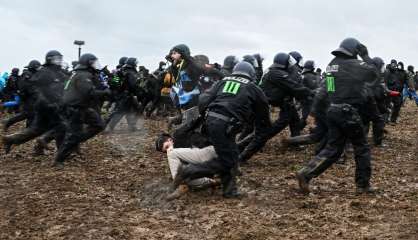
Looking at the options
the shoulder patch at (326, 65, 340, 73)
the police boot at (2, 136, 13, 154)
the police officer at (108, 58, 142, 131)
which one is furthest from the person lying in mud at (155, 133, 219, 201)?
the police officer at (108, 58, 142, 131)

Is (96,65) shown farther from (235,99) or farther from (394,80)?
(394,80)

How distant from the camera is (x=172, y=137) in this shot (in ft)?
28.2

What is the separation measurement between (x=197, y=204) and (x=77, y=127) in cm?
391

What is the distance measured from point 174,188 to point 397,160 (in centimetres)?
543

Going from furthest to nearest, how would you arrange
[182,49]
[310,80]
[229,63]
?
1. [310,80]
2. [229,63]
3. [182,49]

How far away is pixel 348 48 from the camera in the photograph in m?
7.71

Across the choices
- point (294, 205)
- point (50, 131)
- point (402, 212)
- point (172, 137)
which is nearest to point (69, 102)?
point (50, 131)

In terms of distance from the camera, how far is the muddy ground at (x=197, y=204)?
6.40 m

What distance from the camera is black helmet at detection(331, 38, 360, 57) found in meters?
7.72

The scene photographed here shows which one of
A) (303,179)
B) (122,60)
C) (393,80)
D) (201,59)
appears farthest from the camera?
(393,80)

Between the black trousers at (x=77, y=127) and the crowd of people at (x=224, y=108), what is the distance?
20 millimetres

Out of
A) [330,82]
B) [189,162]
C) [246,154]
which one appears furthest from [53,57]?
[330,82]

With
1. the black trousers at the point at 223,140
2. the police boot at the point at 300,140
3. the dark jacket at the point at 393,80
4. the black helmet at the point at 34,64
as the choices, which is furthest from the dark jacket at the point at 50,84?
the dark jacket at the point at 393,80

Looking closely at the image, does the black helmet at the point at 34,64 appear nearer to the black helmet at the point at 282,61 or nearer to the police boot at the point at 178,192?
the black helmet at the point at 282,61
